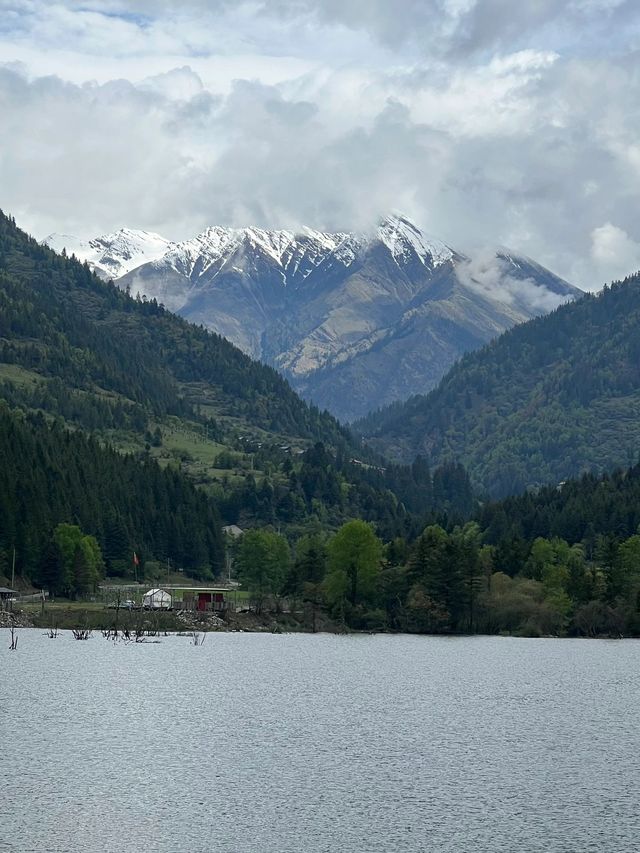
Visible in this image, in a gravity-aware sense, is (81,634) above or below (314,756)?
above

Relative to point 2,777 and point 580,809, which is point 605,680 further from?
point 2,777

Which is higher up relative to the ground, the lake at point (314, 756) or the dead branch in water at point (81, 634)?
the dead branch in water at point (81, 634)

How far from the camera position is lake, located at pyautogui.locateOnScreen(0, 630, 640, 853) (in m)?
66.5

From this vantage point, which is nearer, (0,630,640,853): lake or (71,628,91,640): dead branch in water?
(0,630,640,853): lake

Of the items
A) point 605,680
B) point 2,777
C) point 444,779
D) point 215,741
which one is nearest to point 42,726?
point 215,741

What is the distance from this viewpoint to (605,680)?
13475 centimetres

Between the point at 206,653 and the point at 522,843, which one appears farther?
the point at 206,653

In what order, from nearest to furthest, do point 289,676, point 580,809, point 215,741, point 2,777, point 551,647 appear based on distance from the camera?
point 580,809
point 2,777
point 215,741
point 289,676
point 551,647

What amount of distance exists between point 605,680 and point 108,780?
228 ft

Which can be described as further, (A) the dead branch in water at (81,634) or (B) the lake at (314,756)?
(A) the dead branch in water at (81,634)

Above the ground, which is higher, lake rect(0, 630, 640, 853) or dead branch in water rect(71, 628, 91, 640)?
dead branch in water rect(71, 628, 91, 640)

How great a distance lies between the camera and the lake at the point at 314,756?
66500 millimetres

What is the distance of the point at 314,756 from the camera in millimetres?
86812

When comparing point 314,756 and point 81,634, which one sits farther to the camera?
point 81,634
